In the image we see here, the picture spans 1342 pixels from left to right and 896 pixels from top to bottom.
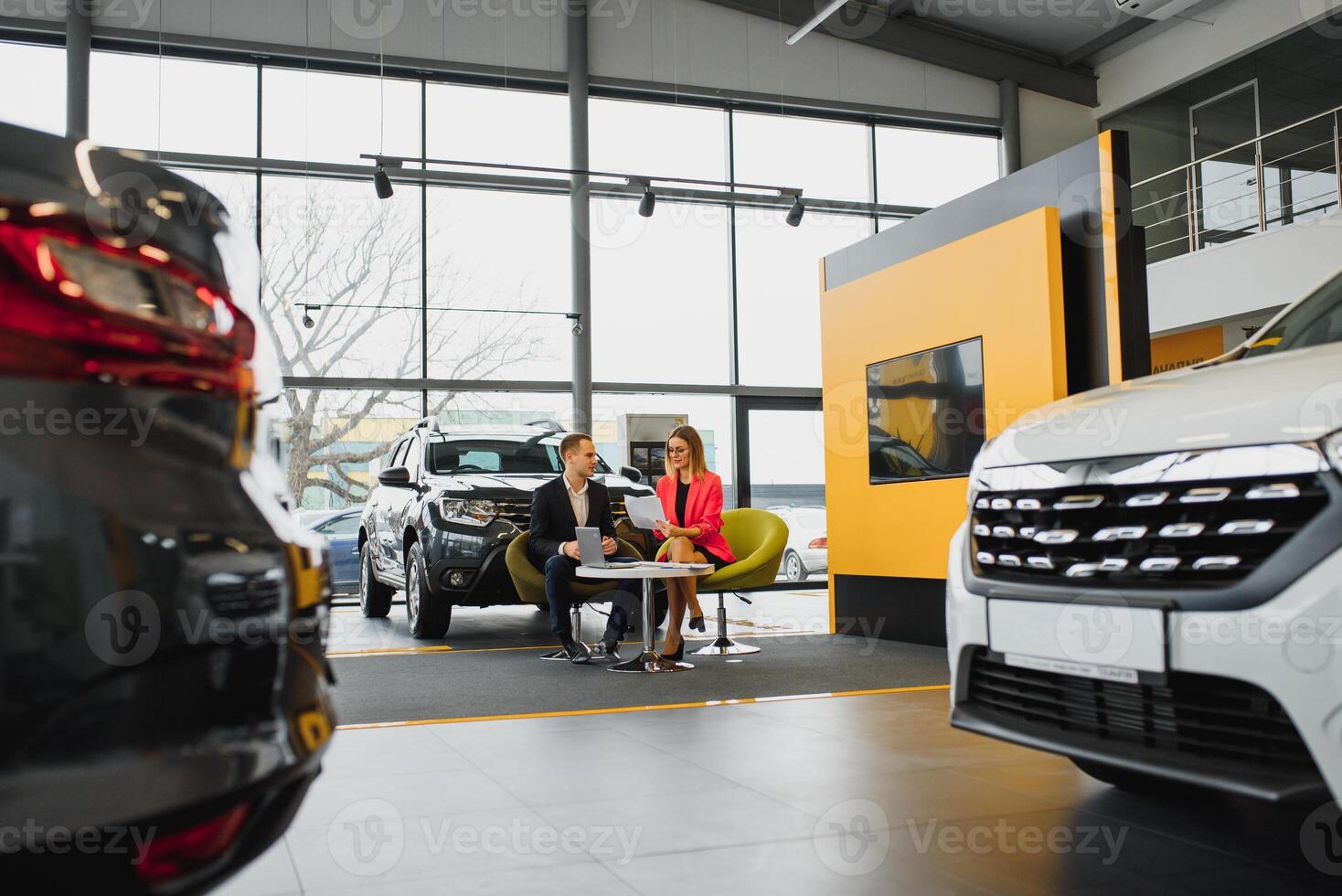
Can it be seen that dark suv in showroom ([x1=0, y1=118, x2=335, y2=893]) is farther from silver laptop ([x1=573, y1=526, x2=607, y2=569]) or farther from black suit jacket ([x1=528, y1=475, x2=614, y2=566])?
black suit jacket ([x1=528, y1=475, x2=614, y2=566])

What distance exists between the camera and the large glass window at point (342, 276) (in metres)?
11.0

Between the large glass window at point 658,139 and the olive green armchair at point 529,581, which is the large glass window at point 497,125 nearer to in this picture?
the large glass window at point 658,139

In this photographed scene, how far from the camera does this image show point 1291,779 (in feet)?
5.40

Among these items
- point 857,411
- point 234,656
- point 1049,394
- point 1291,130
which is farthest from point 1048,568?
point 1291,130

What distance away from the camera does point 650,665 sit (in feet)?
18.6

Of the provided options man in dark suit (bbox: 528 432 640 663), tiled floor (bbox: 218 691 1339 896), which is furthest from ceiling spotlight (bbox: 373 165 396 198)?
tiled floor (bbox: 218 691 1339 896)

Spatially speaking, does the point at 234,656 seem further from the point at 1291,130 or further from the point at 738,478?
the point at 1291,130

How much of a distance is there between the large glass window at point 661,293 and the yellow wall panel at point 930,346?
4.34 meters

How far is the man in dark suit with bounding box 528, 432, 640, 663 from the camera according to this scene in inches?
233

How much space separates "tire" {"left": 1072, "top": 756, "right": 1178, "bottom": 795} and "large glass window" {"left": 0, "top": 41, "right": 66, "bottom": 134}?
1097 cm

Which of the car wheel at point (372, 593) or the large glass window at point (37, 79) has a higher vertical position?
the large glass window at point (37, 79)

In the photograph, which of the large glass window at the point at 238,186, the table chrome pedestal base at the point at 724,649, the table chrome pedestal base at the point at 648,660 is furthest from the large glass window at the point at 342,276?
the table chrome pedestal base at the point at 648,660

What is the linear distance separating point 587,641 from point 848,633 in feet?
5.81

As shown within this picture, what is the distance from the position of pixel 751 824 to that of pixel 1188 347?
1124 centimetres
